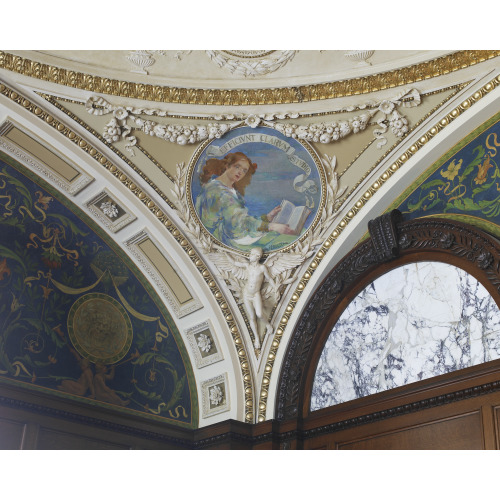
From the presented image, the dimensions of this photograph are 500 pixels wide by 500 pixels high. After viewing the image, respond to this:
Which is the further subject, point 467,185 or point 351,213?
Answer: point 351,213

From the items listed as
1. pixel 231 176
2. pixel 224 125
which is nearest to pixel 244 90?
pixel 224 125

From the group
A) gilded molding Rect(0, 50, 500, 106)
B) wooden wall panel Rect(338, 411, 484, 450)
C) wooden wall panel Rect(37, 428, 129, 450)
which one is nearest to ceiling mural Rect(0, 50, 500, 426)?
gilded molding Rect(0, 50, 500, 106)

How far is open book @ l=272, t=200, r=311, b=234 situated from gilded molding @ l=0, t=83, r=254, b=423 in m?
1.23

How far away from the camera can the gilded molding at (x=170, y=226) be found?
959cm

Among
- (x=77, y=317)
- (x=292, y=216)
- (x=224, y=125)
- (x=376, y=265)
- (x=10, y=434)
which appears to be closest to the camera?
(x=10, y=434)

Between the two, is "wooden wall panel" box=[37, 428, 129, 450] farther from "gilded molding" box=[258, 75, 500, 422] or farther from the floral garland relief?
the floral garland relief

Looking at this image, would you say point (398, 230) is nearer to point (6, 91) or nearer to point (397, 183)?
point (397, 183)

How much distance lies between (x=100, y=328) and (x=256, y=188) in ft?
9.22

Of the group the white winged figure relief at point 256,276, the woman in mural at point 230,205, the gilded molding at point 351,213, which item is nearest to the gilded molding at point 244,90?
the gilded molding at point 351,213

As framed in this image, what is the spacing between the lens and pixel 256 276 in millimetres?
10289

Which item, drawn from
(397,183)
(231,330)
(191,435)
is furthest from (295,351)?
(397,183)

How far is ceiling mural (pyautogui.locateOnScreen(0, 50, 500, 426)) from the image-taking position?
9.23 m

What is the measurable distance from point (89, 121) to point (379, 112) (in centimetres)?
365

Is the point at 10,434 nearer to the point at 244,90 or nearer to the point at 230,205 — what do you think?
the point at 230,205
